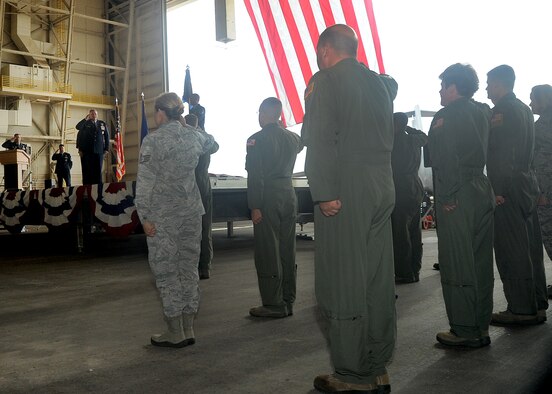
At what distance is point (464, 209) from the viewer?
2393 millimetres

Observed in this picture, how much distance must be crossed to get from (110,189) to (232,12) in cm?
254

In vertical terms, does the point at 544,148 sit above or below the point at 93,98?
below

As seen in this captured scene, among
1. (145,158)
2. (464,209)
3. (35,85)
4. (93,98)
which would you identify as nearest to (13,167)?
(145,158)

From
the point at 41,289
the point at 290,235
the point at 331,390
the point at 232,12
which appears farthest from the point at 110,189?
the point at 331,390

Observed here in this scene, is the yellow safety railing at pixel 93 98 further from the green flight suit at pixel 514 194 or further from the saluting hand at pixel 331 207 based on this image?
the saluting hand at pixel 331 207

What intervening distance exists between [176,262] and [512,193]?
1763 millimetres

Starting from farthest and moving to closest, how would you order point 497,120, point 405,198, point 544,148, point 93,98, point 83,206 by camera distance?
point 93,98 → point 83,206 → point 405,198 → point 544,148 → point 497,120

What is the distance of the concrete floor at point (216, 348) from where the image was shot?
6.46 feet

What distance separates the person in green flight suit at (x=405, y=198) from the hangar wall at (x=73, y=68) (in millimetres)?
14872

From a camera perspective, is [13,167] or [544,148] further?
[13,167]

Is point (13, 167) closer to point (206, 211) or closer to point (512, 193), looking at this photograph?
point (206, 211)

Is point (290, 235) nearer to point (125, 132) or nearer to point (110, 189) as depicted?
point (110, 189)

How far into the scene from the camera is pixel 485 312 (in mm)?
2449

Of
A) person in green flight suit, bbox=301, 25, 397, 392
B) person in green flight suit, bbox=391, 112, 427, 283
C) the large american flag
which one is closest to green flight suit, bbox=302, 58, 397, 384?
person in green flight suit, bbox=301, 25, 397, 392
